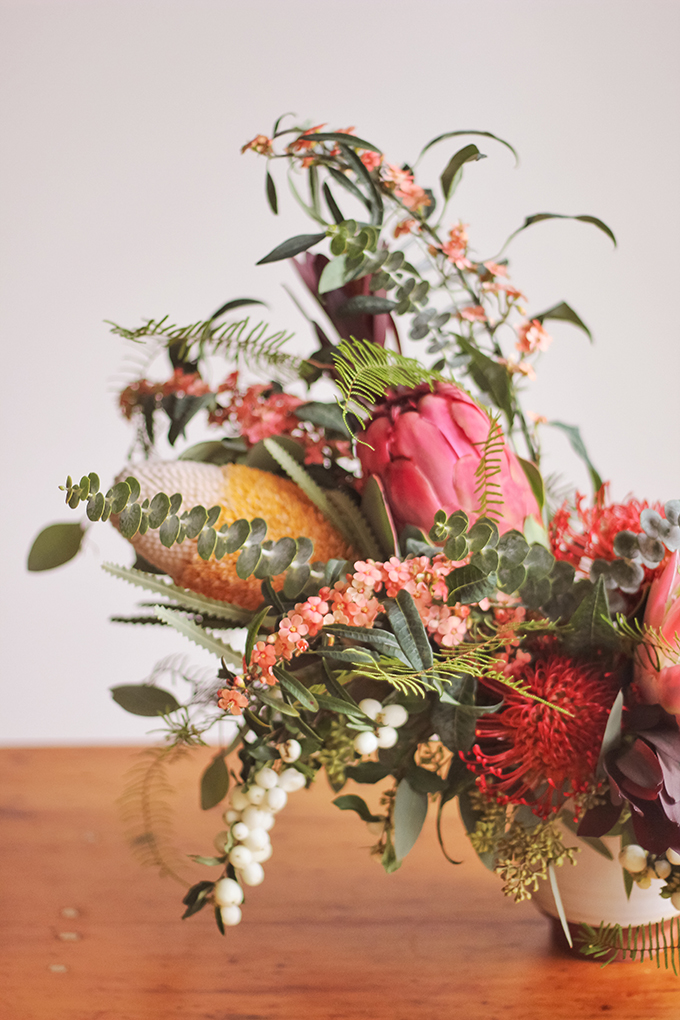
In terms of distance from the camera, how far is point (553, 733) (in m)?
0.43

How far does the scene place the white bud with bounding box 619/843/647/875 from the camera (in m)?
0.42

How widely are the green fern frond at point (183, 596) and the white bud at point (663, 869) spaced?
24cm

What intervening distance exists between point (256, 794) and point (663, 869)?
0.20 metres

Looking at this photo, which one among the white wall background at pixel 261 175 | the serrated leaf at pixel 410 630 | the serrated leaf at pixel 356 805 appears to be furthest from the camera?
the white wall background at pixel 261 175

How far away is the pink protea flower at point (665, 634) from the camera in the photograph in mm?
400

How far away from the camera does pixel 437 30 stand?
1430 mm

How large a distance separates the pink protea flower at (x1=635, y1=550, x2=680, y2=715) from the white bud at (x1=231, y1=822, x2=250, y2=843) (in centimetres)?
22

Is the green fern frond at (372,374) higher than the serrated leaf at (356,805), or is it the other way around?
the green fern frond at (372,374)

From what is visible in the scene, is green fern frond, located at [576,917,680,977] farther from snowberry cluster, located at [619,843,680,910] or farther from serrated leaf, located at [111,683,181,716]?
serrated leaf, located at [111,683,181,716]

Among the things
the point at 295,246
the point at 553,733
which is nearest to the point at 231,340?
the point at 295,246

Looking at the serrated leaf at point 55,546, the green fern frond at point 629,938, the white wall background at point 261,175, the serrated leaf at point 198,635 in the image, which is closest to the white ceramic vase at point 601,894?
the green fern frond at point 629,938

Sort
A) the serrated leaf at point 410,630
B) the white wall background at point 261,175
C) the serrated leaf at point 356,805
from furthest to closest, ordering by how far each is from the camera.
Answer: the white wall background at point 261,175 → the serrated leaf at point 356,805 → the serrated leaf at point 410,630

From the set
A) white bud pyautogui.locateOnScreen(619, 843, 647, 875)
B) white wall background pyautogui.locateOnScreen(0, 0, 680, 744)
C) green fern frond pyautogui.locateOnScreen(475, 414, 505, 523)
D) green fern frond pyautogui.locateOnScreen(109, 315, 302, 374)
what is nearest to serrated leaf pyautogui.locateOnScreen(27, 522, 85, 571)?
green fern frond pyautogui.locateOnScreen(109, 315, 302, 374)

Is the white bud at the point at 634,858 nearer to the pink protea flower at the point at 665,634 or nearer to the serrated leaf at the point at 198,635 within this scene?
the pink protea flower at the point at 665,634
